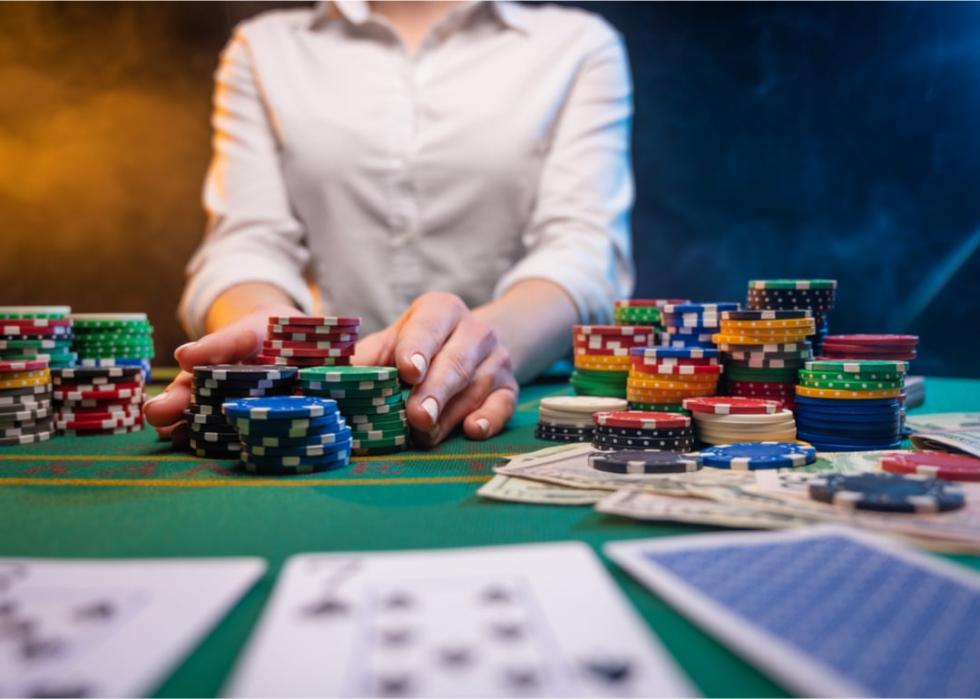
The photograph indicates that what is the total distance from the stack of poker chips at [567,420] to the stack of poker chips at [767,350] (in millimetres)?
345

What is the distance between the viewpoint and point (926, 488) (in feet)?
4.42

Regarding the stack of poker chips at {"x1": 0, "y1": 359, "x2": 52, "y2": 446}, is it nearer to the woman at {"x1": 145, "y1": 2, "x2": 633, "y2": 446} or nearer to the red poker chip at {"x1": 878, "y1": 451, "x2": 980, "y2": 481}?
the woman at {"x1": 145, "y1": 2, "x2": 633, "y2": 446}

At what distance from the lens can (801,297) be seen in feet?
8.17

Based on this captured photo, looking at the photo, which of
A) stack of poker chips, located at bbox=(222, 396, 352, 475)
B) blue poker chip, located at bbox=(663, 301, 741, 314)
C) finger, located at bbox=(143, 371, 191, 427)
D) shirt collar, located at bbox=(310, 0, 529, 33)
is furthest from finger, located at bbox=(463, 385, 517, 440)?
shirt collar, located at bbox=(310, 0, 529, 33)

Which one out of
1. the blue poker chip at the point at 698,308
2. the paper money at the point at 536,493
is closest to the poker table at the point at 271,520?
the paper money at the point at 536,493

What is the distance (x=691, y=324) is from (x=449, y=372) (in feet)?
2.66

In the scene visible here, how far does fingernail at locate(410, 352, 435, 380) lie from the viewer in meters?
1.88

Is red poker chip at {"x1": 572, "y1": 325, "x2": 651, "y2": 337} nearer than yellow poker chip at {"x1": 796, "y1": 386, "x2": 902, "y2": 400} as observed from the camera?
No

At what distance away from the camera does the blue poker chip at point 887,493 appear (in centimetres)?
126

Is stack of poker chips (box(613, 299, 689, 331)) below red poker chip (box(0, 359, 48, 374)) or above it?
above

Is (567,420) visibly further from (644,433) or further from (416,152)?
(416,152)

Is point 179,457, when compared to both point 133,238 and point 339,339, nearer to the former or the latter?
point 339,339

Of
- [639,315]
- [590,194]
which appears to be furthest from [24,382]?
[590,194]

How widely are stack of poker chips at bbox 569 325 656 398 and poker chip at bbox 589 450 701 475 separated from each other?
2.62 feet
